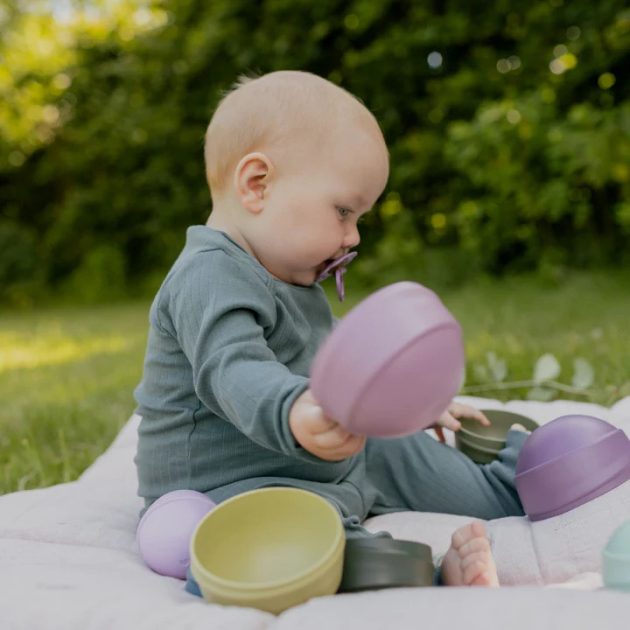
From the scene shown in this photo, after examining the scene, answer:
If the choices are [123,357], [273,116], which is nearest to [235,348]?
[273,116]

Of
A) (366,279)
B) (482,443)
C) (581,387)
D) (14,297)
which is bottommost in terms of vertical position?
(14,297)

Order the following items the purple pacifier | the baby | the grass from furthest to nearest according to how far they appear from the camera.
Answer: the grass, the purple pacifier, the baby

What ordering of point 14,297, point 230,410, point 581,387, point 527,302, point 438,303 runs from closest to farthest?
point 438,303
point 230,410
point 581,387
point 527,302
point 14,297

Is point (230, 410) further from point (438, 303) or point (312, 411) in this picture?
point (438, 303)

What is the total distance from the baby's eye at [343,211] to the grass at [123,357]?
0.92 metres

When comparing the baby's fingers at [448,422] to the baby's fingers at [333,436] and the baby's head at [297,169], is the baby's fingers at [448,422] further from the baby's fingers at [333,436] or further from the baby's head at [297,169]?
the baby's fingers at [333,436]

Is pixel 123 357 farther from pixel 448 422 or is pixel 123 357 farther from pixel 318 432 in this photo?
pixel 318 432

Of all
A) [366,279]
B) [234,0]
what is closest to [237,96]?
[366,279]

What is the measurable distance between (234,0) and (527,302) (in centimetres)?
327

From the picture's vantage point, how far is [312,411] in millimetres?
911

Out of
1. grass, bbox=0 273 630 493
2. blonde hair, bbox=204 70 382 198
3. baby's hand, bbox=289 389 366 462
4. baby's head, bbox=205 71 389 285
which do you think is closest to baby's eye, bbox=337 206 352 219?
baby's head, bbox=205 71 389 285

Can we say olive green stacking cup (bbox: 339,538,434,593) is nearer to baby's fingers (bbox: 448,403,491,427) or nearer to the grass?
baby's fingers (bbox: 448,403,491,427)

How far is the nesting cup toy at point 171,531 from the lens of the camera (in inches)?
Result: 46.0

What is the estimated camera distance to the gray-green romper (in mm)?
1018
